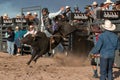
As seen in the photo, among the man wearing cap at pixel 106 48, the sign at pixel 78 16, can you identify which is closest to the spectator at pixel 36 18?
the sign at pixel 78 16

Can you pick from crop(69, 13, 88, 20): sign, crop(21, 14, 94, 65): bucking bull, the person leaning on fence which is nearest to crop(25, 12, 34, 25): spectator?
the person leaning on fence

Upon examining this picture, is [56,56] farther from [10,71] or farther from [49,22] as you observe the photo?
[10,71]

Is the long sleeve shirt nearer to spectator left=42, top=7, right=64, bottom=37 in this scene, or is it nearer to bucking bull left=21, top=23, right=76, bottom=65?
bucking bull left=21, top=23, right=76, bottom=65

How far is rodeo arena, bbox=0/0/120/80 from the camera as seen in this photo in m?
10.9

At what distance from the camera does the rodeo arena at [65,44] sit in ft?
35.7

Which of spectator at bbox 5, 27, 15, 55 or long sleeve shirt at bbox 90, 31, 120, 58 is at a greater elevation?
long sleeve shirt at bbox 90, 31, 120, 58

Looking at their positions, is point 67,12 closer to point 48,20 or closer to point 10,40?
point 48,20

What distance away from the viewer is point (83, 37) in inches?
622

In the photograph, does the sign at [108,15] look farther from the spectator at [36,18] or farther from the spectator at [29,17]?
the spectator at [29,17]

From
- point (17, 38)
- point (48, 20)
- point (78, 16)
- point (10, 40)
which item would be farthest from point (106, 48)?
point (10, 40)

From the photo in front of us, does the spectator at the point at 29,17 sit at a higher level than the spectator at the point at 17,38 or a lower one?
higher

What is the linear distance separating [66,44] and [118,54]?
3.89 metres

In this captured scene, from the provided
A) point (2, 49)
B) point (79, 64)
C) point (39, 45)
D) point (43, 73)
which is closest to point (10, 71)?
point (43, 73)

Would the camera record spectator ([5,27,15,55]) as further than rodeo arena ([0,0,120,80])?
Yes
